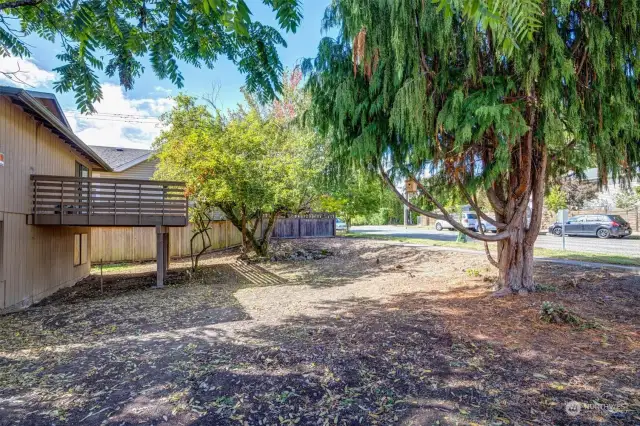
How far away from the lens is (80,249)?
36.5ft

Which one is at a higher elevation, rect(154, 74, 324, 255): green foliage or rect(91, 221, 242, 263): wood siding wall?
rect(154, 74, 324, 255): green foliage

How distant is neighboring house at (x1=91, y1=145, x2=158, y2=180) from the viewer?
16.1 m

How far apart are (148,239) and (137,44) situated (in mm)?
13201

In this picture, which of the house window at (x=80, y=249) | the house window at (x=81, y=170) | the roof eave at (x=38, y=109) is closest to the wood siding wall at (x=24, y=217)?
the roof eave at (x=38, y=109)

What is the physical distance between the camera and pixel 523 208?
5746mm

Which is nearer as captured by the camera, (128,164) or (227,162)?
(227,162)

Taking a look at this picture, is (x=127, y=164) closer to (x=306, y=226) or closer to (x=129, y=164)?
(x=129, y=164)

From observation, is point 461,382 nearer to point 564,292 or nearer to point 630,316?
point 630,316

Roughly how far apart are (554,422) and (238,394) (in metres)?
2.54

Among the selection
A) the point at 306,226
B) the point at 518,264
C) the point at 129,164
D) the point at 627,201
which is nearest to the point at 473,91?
the point at 518,264

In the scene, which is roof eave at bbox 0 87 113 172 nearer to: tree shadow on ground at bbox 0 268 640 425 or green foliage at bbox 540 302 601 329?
tree shadow on ground at bbox 0 268 640 425

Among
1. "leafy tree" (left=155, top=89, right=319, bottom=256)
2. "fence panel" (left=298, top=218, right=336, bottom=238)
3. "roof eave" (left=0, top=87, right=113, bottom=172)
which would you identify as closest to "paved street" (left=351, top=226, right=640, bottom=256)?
"fence panel" (left=298, top=218, right=336, bottom=238)

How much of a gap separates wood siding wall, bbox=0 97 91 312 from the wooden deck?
12.7 inches

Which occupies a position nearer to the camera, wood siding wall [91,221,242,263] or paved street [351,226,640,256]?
paved street [351,226,640,256]
